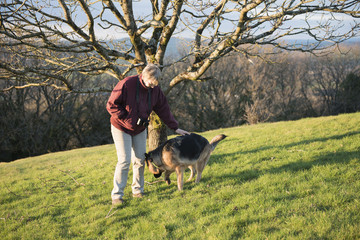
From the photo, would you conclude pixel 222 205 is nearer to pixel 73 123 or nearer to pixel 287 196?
pixel 287 196

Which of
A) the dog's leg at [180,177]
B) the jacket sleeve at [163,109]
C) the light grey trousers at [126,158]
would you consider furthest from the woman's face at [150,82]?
the dog's leg at [180,177]

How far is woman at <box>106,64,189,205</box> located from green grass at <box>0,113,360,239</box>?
0.82 m

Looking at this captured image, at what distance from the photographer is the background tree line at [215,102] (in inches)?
982

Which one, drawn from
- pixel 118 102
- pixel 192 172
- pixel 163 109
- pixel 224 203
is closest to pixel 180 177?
pixel 192 172

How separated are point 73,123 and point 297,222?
1128 inches

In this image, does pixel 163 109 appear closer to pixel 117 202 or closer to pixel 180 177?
pixel 180 177

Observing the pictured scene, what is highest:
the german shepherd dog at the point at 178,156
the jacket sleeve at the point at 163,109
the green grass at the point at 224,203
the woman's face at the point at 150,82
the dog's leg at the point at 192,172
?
the woman's face at the point at 150,82

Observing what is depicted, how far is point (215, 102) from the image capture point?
3122 centimetres

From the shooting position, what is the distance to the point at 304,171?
5.22 meters

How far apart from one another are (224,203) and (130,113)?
2346mm

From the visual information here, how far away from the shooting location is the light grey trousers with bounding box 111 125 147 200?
4574mm

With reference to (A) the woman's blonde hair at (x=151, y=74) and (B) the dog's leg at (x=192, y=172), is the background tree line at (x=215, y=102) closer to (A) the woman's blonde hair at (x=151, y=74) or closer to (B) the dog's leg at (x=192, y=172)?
(B) the dog's leg at (x=192, y=172)

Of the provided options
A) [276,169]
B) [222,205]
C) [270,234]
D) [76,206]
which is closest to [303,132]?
[276,169]

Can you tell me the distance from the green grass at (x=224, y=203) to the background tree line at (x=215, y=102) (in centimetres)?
1646
